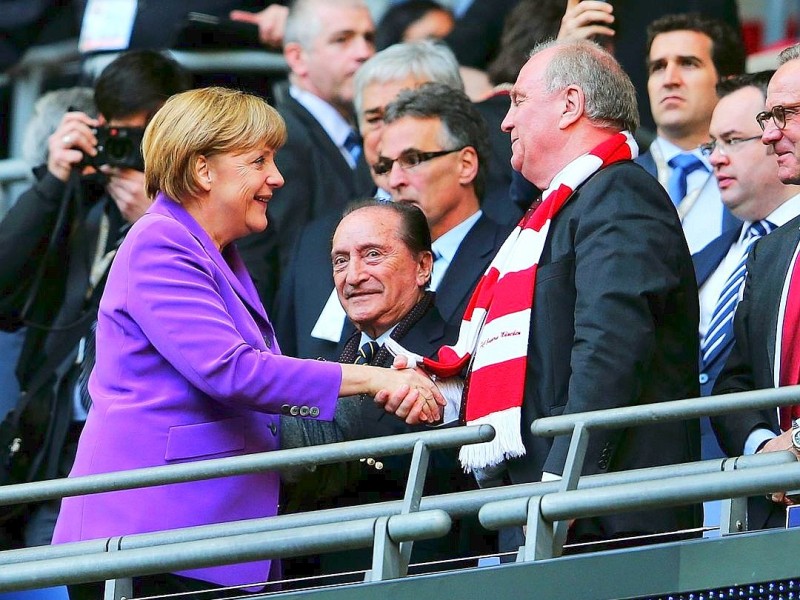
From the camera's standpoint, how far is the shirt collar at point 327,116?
Answer: 7062mm

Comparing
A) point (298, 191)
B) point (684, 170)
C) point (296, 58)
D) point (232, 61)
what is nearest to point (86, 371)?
point (298, 191)

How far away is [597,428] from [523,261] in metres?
0.87

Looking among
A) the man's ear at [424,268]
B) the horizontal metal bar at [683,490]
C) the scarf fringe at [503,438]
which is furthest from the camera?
the man's ear at [424,268]

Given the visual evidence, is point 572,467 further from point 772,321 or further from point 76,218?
point 76,218

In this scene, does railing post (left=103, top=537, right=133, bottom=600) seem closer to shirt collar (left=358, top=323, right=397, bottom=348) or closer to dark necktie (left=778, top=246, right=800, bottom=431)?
shirt collar (left=358, top=323, right=397, bottom=348)

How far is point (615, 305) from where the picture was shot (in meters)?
4.38

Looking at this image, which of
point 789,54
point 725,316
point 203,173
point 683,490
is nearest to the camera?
point 683,490

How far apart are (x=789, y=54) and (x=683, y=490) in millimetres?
1747

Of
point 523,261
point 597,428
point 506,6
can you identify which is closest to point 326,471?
point 523,261

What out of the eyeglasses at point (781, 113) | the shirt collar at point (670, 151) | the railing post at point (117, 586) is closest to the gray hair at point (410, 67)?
the shirt collar at point (670, 151)

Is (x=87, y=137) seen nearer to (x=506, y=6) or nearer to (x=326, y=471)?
(x=326, y=471)

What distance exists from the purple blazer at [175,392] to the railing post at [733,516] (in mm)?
1032

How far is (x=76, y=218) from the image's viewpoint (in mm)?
6336

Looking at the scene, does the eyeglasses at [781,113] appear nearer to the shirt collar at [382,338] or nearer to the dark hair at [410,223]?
the dark hair at [410,223]
